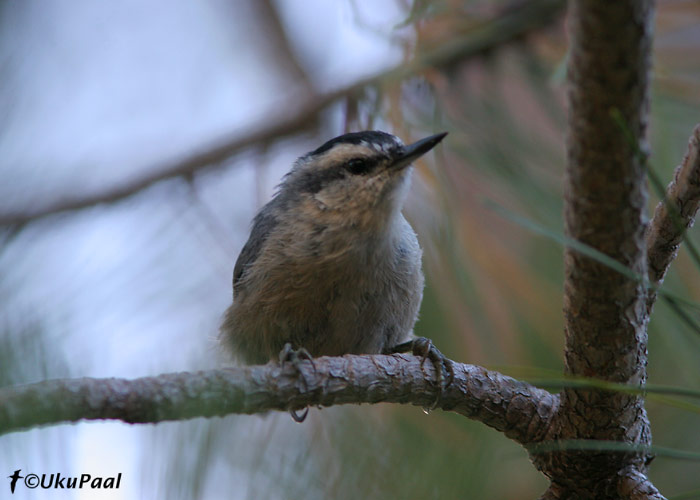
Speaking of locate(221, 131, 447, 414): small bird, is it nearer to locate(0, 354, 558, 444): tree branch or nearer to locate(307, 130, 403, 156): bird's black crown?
Answer: locate(307, 130, 403, 156): bird's black crown

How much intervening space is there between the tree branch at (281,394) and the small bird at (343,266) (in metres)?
0.59

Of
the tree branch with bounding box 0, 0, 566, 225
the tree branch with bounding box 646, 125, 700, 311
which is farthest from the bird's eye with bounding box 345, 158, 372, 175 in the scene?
the tree branch with bounding box 646, 125, 700, 311

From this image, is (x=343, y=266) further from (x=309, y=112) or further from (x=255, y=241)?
(x=309, y=112)

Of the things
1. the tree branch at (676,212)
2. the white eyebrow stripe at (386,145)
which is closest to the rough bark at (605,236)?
the tree branch at (676,212)

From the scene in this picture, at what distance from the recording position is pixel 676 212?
1.20 meters

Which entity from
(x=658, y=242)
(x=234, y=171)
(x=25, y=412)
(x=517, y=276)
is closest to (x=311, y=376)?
(x=25, y=412)

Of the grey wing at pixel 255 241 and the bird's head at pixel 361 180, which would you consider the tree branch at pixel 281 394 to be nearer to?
the bird's head at pixel 361 180

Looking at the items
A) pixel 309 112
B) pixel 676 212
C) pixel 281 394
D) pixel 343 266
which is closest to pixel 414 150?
pixel 343 266

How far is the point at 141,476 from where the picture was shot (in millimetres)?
1404

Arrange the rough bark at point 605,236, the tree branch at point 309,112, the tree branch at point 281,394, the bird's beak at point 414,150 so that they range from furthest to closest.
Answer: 1. the tree branch at point 309,112
2. the bird's beak at point 414,150
3. the tree branch at point 281,394
4. the rough bark at point 605,236

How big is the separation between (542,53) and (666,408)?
138cm

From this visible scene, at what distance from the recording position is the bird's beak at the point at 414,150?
2268 mm

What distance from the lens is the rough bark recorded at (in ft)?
3.42

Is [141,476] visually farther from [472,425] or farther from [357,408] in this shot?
[472,425]
